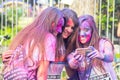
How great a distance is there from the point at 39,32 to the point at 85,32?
1.48 ft

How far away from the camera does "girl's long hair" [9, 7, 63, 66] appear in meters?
2.94

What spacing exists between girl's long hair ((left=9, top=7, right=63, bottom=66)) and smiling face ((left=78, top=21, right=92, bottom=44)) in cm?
25

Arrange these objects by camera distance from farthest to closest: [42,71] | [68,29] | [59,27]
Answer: [68,29] → [59,27] → [42,71]

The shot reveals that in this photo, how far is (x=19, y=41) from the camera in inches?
118

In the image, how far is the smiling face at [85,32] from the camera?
10.5ft

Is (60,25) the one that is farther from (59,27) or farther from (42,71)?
(42,71)

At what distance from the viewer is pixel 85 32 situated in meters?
3.21

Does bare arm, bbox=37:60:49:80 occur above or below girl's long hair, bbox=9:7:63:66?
below

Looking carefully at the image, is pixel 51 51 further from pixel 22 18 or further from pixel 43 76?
pixel 22 18

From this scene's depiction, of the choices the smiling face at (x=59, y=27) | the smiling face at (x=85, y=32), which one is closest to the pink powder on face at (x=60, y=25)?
the smiling face at (x=59, y=27)

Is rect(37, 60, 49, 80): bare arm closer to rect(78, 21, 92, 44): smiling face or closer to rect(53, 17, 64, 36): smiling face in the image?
rect(53, 17, 64, 36): smiling face

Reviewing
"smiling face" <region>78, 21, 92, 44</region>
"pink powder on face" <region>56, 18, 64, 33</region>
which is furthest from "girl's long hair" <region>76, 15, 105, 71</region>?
"pink powder on face" <region>56, 18, 64, 33</region>

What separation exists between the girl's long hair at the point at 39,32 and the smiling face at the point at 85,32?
25cm

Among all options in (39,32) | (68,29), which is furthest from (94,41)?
(39,32)
